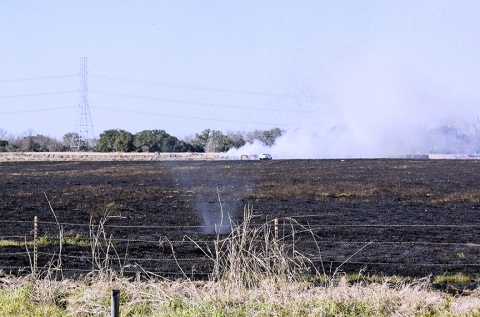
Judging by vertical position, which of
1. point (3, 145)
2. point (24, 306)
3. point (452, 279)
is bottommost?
point (452, 279)

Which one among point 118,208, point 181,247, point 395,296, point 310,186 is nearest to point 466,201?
point 310,186

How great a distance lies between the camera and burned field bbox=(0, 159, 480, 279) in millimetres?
13500

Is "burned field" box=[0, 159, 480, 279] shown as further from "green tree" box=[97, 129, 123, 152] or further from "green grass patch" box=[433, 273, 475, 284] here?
"green tree" box=[97, 129, 123, 152]

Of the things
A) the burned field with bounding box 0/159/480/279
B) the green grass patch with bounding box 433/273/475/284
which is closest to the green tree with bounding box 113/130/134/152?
the burned field with bounding box 0/159/480/279

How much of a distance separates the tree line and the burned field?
73881mm

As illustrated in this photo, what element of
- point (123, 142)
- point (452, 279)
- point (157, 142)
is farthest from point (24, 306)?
point (157, 142)

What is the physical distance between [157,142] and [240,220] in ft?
328

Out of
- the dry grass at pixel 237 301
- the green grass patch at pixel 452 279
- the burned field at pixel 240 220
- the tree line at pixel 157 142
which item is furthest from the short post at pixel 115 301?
the tree line at pixel 157 142

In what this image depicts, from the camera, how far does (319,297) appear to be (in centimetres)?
791

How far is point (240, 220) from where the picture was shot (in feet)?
67.5

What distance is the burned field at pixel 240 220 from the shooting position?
44.3ft

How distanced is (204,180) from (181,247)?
27.2 m

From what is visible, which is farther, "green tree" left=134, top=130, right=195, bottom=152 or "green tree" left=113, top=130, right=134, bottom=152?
"green tree" left=134, top=130, right=195, bottom=152

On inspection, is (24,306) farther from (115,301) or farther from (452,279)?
(452,279)
